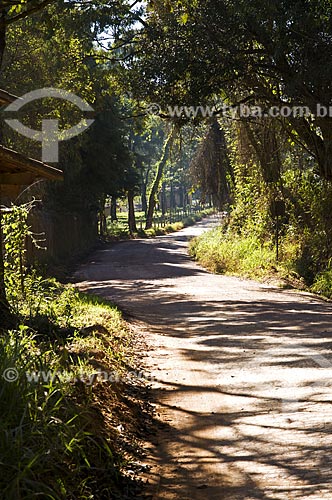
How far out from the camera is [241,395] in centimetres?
929

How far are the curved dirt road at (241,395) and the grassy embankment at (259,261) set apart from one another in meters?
2.94

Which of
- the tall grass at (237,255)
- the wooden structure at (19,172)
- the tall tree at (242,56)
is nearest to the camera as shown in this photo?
the wooden structure at (19,172)

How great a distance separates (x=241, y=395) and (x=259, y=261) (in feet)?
61.0

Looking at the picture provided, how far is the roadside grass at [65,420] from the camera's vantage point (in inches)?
215

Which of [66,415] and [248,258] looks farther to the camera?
[248,258]

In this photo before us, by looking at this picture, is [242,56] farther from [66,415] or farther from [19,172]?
[66,415]

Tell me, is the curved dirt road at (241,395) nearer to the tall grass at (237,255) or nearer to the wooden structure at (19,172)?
the wooden structure at (19,172)

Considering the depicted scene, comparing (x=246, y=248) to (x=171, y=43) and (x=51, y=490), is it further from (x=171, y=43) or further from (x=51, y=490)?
(x=51, y=490)

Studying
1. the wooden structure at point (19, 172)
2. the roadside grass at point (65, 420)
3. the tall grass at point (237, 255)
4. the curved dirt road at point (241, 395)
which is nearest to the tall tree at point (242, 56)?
the curved dirt road at point (241, 395)

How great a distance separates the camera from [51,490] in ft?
17.0

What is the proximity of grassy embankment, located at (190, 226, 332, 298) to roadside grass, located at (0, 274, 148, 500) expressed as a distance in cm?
1194

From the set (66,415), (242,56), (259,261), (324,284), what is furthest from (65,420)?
(259,261)

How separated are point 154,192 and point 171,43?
52.0 meters

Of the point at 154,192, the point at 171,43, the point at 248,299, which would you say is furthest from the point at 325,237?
the point at 154,192
